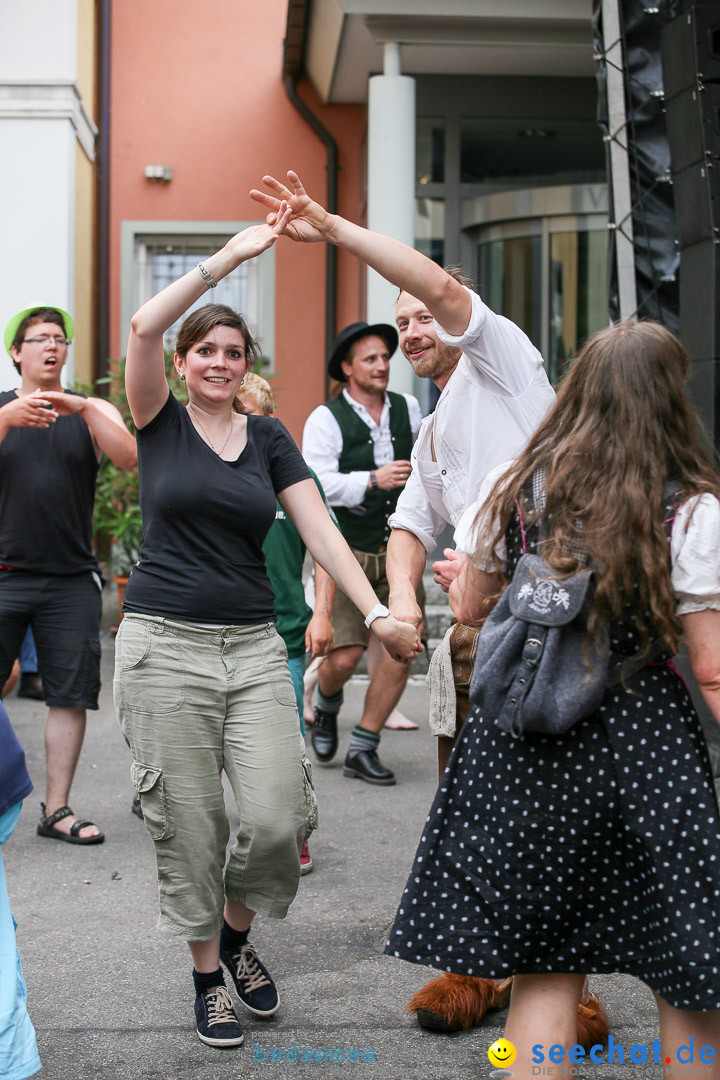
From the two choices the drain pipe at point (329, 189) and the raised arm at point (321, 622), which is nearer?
the raised arm at point (321, 622)

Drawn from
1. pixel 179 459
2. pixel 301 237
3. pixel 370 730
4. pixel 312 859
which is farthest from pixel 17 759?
pixel 370 730

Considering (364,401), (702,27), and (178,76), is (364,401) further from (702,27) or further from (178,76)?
(178,76)

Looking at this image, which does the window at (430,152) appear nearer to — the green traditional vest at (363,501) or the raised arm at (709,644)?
the green traditional vest at (363,501)

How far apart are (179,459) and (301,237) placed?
2.24 feet

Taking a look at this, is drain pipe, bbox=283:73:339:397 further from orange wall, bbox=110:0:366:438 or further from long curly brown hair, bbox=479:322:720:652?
long curly brown hair, bbox=479:322:720:652

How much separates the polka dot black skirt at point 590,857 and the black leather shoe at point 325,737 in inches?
136

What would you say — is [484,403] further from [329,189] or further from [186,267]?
[186,267]

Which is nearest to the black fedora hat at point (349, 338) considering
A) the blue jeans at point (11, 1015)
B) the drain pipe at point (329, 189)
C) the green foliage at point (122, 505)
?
the green foliage at point (122, 505)

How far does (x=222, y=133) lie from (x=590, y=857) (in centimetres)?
1051

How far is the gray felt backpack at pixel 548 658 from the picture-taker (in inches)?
79.1

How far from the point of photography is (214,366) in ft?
10.1

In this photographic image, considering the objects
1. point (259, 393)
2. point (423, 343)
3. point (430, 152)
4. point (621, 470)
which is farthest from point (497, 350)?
point (430, 152)

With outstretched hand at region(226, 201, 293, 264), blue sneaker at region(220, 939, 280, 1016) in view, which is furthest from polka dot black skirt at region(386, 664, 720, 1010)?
outstretched hand at region(226, 201, 293, 264)

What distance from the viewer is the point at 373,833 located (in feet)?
15.6
